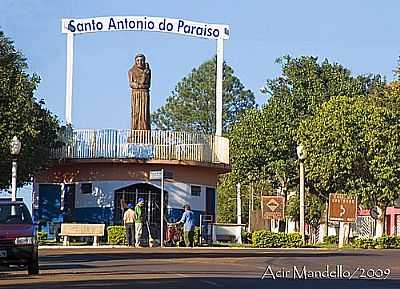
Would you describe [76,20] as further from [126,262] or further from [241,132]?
[126,262]

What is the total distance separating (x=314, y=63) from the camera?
5984 cm

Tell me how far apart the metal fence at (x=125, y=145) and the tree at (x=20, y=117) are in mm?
3283

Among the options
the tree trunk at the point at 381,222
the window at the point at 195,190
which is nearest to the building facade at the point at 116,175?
the window at the point at 195,190

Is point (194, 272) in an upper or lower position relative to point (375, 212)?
lower

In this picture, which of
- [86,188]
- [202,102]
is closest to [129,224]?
[86,188]

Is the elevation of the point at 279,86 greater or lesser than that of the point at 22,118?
greater

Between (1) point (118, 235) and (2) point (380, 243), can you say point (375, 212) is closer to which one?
(2) point (380, 243)

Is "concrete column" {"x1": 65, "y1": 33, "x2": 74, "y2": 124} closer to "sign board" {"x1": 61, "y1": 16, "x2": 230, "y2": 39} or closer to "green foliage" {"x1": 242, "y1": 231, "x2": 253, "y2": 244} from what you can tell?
"sign board" {"x1": 61, "y1": 16, "x2": 230, "y2": 39}

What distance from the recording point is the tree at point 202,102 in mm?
88125

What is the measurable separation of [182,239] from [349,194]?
1231 centimetres

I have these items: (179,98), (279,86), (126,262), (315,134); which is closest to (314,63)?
(279,86)

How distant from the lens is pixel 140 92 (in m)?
48.3

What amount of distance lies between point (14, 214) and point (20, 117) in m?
20.6

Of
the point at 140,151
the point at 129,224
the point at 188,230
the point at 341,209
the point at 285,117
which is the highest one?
the point at 285,117
